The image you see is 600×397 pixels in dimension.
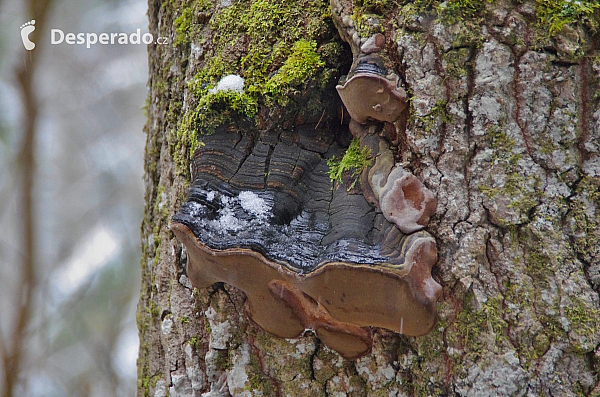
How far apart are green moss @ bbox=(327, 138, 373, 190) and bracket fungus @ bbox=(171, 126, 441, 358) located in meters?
0.03

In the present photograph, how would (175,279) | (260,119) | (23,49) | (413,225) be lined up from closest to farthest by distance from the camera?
(413,225) < (260,119) < (175,279) < (23,49)

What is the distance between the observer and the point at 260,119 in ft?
4.53

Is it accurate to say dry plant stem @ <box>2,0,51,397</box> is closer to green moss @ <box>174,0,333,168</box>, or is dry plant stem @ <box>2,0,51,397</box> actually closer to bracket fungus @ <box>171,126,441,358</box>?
green moss @ <box>174,0,333,168</box>

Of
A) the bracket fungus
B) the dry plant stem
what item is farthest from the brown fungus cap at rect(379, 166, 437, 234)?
the dry plant stem

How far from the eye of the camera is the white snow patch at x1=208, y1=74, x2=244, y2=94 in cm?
138

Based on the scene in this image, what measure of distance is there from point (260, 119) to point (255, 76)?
14 cm

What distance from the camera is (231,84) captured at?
1391 mm

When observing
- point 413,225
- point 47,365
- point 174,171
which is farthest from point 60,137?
point 413,225

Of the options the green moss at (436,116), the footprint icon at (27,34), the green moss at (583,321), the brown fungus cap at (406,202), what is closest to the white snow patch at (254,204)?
the brown fungus cap at (406,202)

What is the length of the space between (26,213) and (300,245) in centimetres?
328


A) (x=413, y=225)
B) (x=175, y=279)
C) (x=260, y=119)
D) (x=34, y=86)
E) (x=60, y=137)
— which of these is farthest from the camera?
(x=60, y=137)

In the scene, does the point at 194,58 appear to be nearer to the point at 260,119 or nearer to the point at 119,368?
the point at 260,119

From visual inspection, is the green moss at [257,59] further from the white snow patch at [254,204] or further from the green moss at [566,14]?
the green moss at [566,14]

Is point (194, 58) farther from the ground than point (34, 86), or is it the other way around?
point (194, 58)
